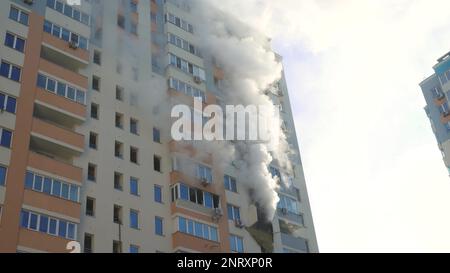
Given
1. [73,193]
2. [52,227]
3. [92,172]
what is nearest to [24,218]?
[52,227]

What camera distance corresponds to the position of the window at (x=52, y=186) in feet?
118

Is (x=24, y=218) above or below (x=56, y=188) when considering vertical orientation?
below

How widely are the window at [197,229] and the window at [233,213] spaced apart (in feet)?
8.36

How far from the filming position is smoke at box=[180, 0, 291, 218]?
49656 millimetres

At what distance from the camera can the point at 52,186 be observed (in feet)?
121

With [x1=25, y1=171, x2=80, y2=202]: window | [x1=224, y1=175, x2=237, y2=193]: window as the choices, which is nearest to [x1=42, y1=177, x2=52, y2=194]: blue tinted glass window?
[x1=25, y1=171, x2=80, y2=202]: window

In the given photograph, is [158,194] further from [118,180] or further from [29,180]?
[29,180]

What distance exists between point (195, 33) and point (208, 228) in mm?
20114

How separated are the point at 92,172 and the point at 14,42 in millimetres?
10427

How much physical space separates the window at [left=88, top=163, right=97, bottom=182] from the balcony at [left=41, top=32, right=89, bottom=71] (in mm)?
8332
